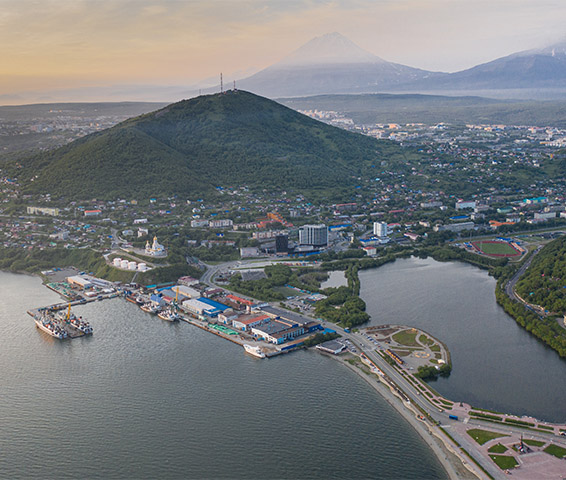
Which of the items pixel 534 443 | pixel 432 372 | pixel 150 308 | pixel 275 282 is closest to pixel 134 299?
pixel 150 308

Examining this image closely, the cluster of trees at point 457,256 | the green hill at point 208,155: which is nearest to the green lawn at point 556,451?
the cluster of trees at point 457,256

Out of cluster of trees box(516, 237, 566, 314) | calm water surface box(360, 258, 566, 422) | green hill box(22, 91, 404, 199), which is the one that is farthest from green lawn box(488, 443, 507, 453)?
green hill box(22, 91, 404, 199)

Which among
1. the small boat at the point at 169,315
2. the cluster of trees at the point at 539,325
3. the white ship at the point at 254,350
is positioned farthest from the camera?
the small boat at the point at 169,315

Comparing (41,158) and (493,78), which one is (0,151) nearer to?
(41,158)

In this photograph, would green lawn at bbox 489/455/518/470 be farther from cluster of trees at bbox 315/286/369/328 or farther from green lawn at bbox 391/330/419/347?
Answer: cluster of trees at bbox 315/286/369/328

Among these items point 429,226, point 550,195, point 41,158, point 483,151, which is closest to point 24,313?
point 429,226

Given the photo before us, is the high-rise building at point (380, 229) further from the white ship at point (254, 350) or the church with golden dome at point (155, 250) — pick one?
the white ship at point (254, 350)
